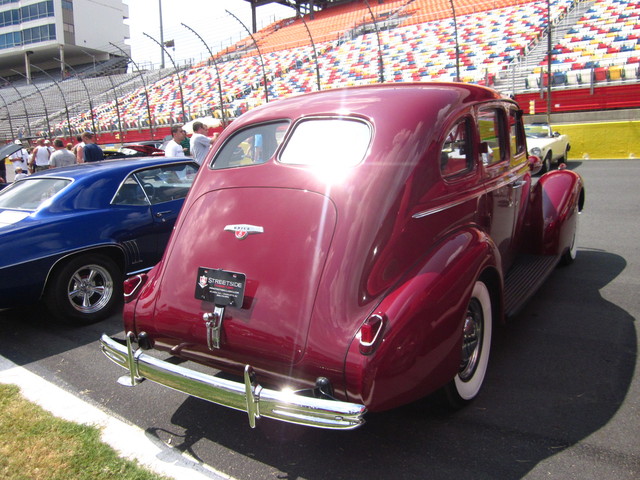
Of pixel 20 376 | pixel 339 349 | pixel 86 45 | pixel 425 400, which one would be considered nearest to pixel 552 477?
pixel 425 400

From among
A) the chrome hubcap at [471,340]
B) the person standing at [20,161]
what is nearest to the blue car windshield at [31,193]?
the chrome hubcap at [471,340]

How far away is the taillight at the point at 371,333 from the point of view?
2319mm

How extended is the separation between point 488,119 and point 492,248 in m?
1.13

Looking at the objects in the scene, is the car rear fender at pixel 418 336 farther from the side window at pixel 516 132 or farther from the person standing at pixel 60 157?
Answer: the person standing at pixel 60 157

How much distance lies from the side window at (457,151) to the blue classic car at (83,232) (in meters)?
3.15

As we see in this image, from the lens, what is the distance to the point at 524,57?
81.7ft

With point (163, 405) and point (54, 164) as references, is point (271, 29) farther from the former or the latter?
point (163, 405)

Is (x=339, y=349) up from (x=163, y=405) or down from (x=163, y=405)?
up

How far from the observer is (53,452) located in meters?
2.71

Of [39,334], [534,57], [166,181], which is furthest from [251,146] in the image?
[534,57]

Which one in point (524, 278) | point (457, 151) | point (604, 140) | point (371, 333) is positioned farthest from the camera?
point (604, 140)

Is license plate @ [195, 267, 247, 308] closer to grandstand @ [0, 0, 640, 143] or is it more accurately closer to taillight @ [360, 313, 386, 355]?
taillight @ [360, 313, 386, 355]

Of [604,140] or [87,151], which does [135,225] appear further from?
[604,140]

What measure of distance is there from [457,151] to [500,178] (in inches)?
28.2
